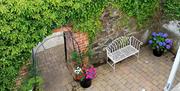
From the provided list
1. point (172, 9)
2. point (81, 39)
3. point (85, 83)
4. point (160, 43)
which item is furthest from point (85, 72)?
point (172, 9)

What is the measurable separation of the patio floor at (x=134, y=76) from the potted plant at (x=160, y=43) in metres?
0.32

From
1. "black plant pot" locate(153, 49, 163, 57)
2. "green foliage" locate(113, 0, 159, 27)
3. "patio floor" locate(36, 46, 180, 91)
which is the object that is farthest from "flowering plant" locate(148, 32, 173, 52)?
"green foliage" locate(113, 0, 159, 27)

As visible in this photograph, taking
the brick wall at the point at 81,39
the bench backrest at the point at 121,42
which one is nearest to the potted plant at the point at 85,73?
the brick wall at the point at 81,39

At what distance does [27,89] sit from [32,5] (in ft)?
7.38

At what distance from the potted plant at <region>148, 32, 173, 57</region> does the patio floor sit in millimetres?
317

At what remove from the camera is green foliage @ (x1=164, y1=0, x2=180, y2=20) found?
767cm

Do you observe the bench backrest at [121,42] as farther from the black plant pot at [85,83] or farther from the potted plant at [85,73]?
the black plant pot at [85,83]

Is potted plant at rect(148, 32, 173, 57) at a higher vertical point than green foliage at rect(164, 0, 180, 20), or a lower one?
lower

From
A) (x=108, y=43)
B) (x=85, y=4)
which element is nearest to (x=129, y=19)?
(x=108, y=43)

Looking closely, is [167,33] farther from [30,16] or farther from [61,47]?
[30,16]

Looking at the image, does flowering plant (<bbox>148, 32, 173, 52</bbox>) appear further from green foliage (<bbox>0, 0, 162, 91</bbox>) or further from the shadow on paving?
the shadow on paving

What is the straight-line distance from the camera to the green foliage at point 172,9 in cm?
767

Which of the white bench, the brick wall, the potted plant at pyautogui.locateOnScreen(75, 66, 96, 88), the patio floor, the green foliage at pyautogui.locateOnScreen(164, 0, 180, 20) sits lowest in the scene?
the patio floor

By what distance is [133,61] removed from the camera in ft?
27.7
